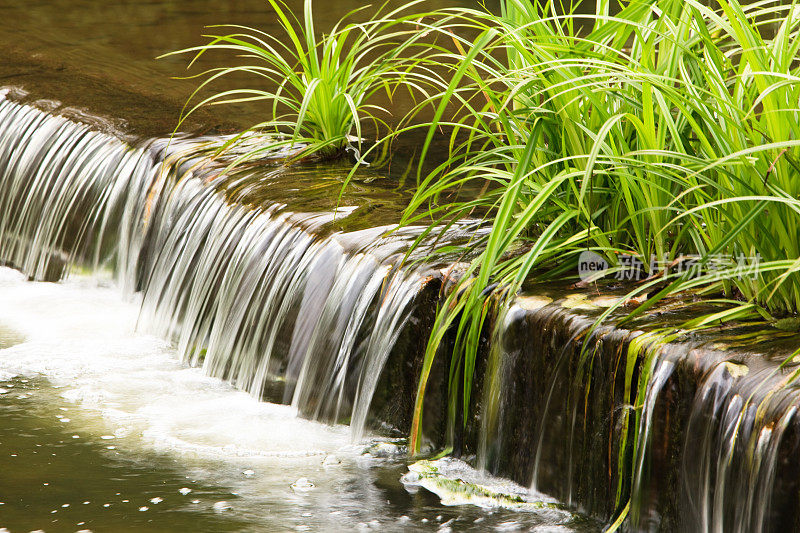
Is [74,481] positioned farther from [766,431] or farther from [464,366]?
[766,431]

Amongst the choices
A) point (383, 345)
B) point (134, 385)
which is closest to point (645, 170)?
point (383, 345)

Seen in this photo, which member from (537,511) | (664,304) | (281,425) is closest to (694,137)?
(664,304)

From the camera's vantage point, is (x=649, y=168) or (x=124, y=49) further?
(x=124, y=49)

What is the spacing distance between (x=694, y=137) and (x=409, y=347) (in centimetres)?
120

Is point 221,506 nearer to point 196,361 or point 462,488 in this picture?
point 462,488

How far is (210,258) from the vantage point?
14.6 feet

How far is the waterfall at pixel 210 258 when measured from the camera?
3514mm

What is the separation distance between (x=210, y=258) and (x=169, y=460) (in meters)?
1.41

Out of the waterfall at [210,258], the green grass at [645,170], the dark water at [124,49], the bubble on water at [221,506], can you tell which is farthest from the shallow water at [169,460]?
the dark water at [124,49]

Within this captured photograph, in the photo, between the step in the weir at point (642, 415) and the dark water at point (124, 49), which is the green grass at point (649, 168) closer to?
the step in the weir at point (642, 415)

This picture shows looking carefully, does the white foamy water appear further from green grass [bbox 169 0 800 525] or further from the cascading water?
the cascading water

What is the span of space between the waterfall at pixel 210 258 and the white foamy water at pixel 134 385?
0.10 meters

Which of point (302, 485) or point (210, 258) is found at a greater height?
point (210, 258)

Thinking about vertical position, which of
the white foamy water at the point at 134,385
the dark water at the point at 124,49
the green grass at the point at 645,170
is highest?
the dark water at the point at 124,49
